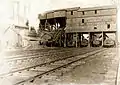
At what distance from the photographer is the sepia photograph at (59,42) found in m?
2.75

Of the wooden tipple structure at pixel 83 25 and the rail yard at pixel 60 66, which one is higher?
the wooden tipple structure at pixel 83 25

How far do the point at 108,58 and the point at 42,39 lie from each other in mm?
399

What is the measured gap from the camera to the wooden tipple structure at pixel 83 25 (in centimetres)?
276

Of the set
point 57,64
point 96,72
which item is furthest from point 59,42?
point 96,72

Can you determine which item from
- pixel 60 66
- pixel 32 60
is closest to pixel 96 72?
pixel 60 66

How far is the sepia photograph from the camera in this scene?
2.75 meters

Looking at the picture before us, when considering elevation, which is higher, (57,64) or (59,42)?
(59,42)

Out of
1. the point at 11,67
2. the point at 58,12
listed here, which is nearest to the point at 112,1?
the point at 58,12

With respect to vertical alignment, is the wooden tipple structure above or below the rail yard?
above

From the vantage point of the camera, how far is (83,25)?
2.80m

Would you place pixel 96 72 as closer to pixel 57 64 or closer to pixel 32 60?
pixel 57 64

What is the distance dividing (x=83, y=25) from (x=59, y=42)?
0.17 meters

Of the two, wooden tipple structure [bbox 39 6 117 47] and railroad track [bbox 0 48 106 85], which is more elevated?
wooden tipple structure [bbox 39 6 117 47]

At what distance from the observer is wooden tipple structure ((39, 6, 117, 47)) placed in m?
2.76
